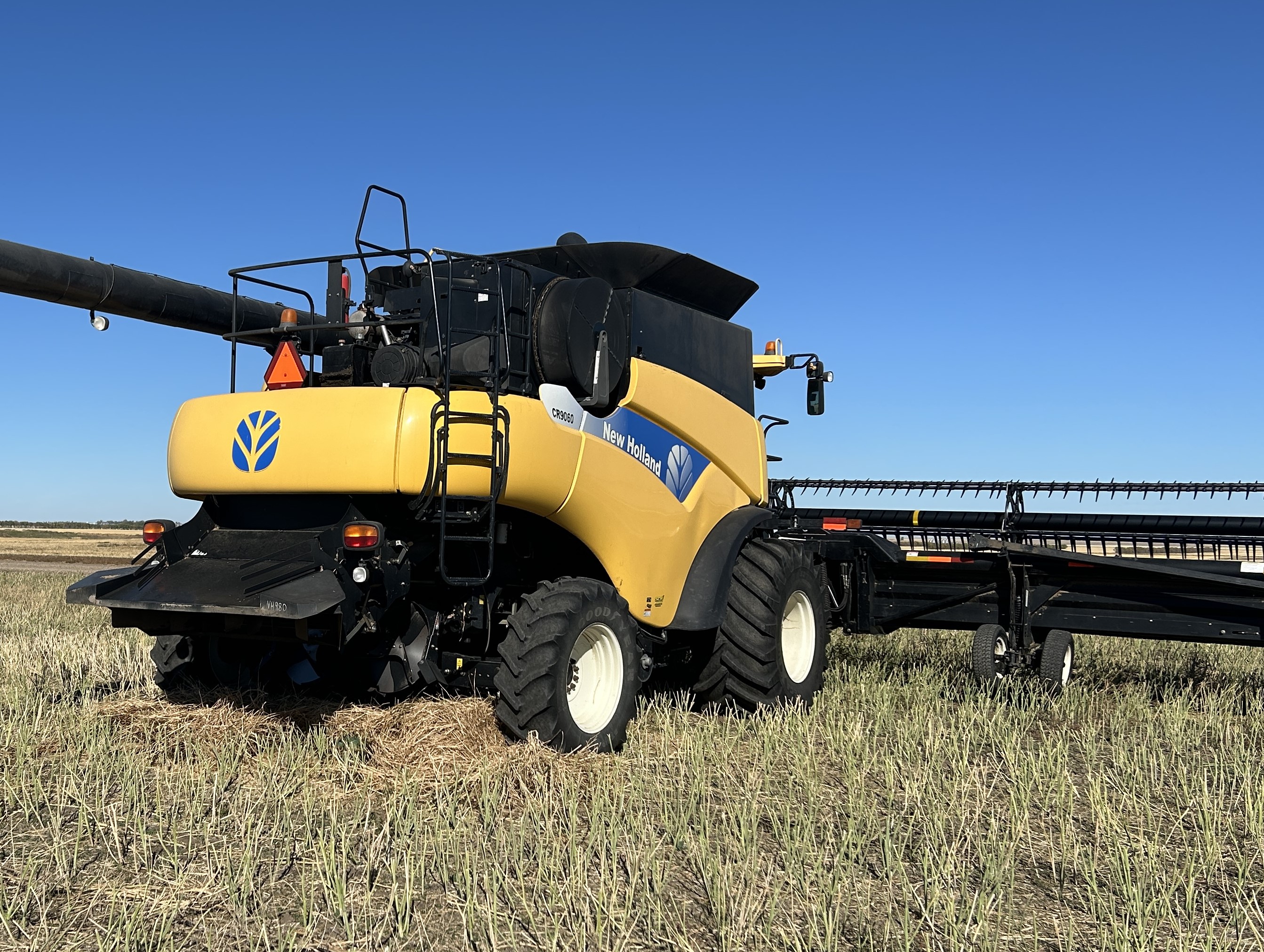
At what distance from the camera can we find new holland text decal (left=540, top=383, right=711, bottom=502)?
5.95 m

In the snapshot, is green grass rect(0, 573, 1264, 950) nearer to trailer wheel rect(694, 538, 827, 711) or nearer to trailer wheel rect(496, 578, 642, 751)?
trailer wheel rect(496, 578, 642, 751)

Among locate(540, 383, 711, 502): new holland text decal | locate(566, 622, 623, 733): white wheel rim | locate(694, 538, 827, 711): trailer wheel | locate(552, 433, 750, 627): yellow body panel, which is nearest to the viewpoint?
locate(566, 622, 623, 733): white wheel rim

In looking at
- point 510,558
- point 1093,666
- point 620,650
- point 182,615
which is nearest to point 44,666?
point 182,615

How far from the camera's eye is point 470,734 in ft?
18.5

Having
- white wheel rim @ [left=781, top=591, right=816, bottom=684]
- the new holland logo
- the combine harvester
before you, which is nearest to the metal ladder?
the combine harvester

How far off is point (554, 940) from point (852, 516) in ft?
26.9

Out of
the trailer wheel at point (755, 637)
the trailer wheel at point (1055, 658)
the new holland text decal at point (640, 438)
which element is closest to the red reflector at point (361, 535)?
the new holland text decal at point (640, 438)

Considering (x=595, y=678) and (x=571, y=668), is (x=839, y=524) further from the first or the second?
(x=571, y=668)

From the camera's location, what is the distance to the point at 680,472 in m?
7.00

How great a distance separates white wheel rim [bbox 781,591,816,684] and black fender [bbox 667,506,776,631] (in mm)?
813

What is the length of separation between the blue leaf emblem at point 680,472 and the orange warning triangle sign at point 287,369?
2156mm

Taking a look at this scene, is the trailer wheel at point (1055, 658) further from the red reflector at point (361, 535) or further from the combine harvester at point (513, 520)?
the red reflector at point (361, 535)

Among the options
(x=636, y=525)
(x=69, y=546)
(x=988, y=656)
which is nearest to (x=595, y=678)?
(x=636, y=525)

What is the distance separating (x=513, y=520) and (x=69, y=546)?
43823 millimetres
